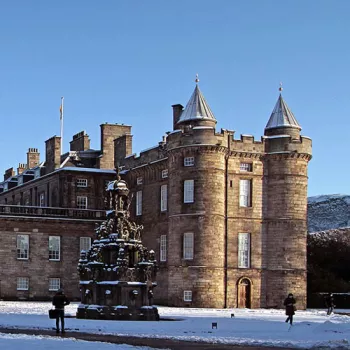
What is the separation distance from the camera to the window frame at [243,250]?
51531 mm

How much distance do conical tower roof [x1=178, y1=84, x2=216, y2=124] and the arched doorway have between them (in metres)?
9.62

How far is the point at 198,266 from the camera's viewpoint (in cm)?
4984

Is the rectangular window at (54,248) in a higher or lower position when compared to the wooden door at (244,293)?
higher

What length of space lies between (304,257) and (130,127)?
18.7 metres

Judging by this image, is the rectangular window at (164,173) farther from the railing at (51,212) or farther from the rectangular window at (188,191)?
the railing at (51,212)

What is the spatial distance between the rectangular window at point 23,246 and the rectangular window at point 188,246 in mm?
10970

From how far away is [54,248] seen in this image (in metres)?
56.3

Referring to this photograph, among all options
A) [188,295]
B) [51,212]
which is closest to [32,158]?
[51,212]

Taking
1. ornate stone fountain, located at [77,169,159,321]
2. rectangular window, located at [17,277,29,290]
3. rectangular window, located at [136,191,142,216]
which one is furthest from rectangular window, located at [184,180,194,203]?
ornate stone fountain, located at [77,169,159,321]

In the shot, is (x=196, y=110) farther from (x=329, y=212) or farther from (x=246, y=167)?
(x=329, y=212)

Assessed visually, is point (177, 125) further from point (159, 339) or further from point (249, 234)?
point (159, 339)

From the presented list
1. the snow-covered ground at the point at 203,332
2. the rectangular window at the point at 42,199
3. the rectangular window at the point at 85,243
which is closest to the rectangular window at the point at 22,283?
the rectangular window at the point at 85,243

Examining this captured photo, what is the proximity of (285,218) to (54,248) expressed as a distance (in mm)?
15201

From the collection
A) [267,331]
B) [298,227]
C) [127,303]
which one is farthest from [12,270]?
[267,331]
